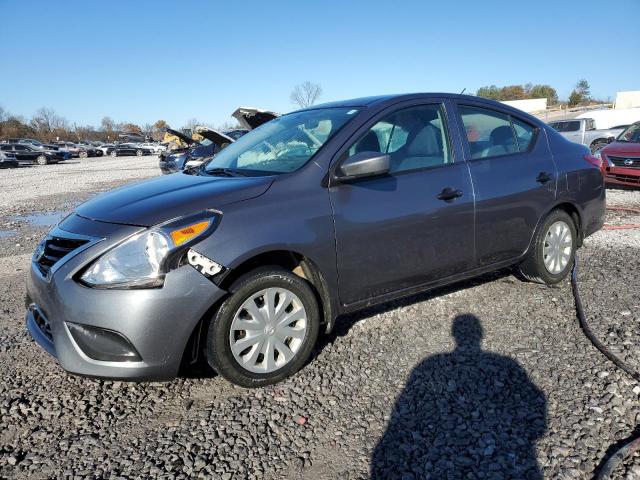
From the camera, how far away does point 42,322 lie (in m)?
2.91

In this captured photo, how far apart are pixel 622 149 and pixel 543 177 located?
769 cm

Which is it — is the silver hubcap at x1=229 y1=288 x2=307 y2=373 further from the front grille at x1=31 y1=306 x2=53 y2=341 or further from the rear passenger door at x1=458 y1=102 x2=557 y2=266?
the rear passenger door at x1=458 y1=102 x2=557 y2=266

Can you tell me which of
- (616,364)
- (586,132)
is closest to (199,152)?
(616,364)

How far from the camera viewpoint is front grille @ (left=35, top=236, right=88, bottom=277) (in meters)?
2.74

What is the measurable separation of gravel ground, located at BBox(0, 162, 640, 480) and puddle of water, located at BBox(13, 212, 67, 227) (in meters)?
5.58

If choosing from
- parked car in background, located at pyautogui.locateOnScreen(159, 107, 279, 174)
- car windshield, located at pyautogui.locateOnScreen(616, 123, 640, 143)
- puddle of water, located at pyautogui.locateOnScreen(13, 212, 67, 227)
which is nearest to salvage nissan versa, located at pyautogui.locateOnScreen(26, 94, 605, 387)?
parked car in background, located at pyautogui.locateOnScreen(159, 107, 279, 174)

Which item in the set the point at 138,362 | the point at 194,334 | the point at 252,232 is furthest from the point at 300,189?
the point at 138,362

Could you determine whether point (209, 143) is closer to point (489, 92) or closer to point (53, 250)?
point (53, 250)

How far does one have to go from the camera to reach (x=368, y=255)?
318 centimetres

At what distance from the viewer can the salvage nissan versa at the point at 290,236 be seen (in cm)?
258

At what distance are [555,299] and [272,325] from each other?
2.62 m

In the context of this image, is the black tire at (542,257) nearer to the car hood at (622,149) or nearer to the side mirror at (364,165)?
the side mirror at (364,165)

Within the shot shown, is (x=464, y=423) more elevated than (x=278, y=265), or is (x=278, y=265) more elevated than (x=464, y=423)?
(x=278, y=265)

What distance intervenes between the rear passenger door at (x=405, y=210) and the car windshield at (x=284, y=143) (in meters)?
0.24
